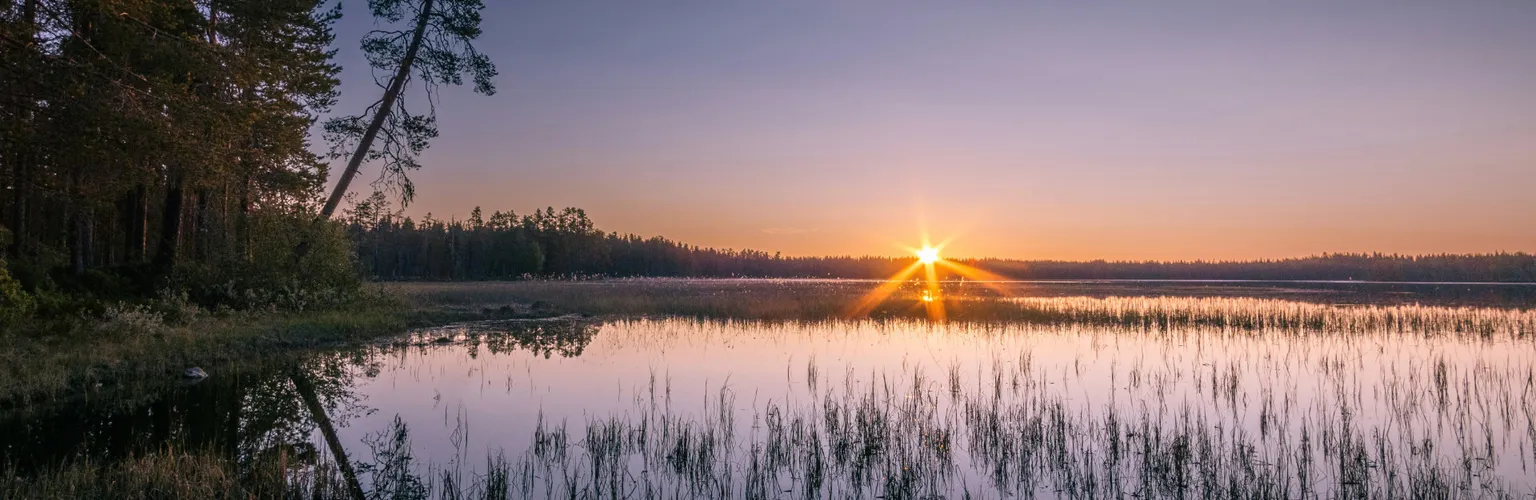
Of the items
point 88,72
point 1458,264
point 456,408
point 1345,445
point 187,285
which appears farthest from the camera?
point 1458,264

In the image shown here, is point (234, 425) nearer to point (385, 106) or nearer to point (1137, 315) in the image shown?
point (385, 106)

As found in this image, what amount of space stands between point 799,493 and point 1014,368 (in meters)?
8.59

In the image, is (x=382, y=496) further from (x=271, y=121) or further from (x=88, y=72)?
(x=271, y=121)

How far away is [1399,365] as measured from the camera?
557 inches

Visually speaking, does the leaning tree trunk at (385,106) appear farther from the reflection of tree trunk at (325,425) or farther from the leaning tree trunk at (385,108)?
the reflection of tree trunk at (325,425)

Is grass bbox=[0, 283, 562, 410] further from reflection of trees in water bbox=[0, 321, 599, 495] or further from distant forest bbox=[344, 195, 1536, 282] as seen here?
distant forest bbox=[344, 195, 1536, 282]

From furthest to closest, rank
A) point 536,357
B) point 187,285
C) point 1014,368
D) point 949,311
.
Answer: point 949,311 → point 187,285 → point 536,357 → point 1014,368

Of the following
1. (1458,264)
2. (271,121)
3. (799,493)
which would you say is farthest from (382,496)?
(1458,264)

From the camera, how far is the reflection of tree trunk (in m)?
6.82

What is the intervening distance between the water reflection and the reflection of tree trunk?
0.05m

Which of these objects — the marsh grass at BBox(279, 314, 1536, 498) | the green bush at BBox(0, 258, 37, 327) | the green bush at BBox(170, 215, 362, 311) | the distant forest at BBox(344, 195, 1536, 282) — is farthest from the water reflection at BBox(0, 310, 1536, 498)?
the distant forest at BBox(344, 195, 1536, 282)

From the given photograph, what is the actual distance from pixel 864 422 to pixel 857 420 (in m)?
0.14

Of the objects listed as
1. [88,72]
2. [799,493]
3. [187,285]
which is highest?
[88,72]

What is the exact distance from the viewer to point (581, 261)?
327ft
